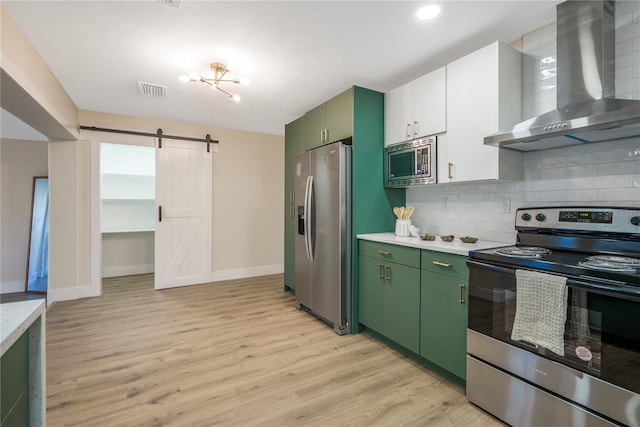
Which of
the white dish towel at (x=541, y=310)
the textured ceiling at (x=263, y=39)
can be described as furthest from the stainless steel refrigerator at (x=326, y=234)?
the white dish towel at (x=541, y=310)

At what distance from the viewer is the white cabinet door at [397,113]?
2.79 metres

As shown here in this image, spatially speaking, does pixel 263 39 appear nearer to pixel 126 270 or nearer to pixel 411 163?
pixel 411 163

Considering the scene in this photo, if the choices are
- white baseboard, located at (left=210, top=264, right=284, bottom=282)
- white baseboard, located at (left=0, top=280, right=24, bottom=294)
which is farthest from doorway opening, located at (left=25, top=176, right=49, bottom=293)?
white baseboard, located at (left=210, top=264, right=284, bottom=282)

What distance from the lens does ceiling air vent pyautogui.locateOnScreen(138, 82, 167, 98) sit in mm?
3225

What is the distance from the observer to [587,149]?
1.94 m

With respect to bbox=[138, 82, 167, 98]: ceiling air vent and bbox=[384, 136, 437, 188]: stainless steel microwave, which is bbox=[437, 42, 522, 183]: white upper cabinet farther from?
bbox=[138, 82, 167, 98]: ceiling air vent

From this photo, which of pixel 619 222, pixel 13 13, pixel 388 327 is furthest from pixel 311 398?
pixel 13 13

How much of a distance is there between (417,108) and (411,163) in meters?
0.48

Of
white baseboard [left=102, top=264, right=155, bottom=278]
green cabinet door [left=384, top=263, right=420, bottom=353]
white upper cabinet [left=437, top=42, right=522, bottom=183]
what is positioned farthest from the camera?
white baseboard [left=102, top=264, right=155, bottom=278]

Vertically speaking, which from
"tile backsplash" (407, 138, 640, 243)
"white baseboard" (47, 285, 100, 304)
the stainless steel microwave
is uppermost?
the stainless steel microwave

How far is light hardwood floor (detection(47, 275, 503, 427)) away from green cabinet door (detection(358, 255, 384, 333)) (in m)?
0.19

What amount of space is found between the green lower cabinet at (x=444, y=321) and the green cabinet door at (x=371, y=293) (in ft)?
1.52

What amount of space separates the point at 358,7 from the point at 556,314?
2100mm

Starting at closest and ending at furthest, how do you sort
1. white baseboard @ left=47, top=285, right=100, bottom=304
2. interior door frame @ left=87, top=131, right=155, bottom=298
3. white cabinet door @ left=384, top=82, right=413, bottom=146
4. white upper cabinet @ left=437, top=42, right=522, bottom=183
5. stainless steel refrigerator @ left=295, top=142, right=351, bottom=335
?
white upper cabinet @ left=437, top=42, right=522, bottom=183 → white cabinet door @ left=384, top=82, right=413, bottom=146 → stainless steel refrigerator @ left=295, top=142, right=351, bottom=335 → white baseboard @ left=47, top=285, right=100, bottom=304 → interior door frame @ left=87, top=131, right=155, bottom=298
